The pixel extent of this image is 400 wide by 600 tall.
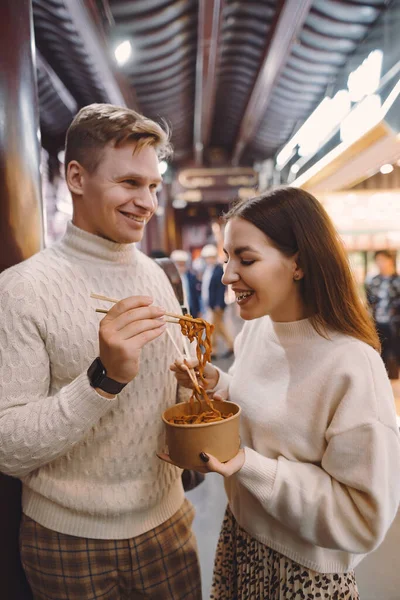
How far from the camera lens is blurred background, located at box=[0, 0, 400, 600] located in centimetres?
176

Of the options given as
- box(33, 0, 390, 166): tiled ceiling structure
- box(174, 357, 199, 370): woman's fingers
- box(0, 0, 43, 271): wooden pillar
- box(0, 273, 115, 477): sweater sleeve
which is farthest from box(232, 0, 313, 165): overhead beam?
box(0, 273, 115, 477): sweater sleeve

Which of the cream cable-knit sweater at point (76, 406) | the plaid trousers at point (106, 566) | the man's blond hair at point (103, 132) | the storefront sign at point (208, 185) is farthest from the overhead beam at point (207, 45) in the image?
the plaid trousers at point (106, 566)

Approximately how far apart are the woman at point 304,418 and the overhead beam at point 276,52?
112 inches

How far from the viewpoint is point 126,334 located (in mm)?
1070

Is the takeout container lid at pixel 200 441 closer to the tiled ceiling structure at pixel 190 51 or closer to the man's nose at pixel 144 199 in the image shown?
the man's nose at pixel 144 199

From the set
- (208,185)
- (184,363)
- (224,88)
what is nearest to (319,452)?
(184,363)

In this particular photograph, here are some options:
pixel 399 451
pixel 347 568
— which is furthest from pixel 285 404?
pixel 347 568

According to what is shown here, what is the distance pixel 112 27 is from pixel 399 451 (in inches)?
153

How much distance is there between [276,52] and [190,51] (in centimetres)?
114

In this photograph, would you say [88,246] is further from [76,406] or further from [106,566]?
[106,566]

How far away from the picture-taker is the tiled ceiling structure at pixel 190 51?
340 centimetres

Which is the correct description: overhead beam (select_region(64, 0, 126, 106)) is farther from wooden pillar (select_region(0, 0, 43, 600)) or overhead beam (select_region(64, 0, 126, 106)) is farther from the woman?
the woman

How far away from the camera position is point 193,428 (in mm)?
1081

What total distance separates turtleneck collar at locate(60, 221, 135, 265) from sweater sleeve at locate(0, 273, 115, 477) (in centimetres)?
25
